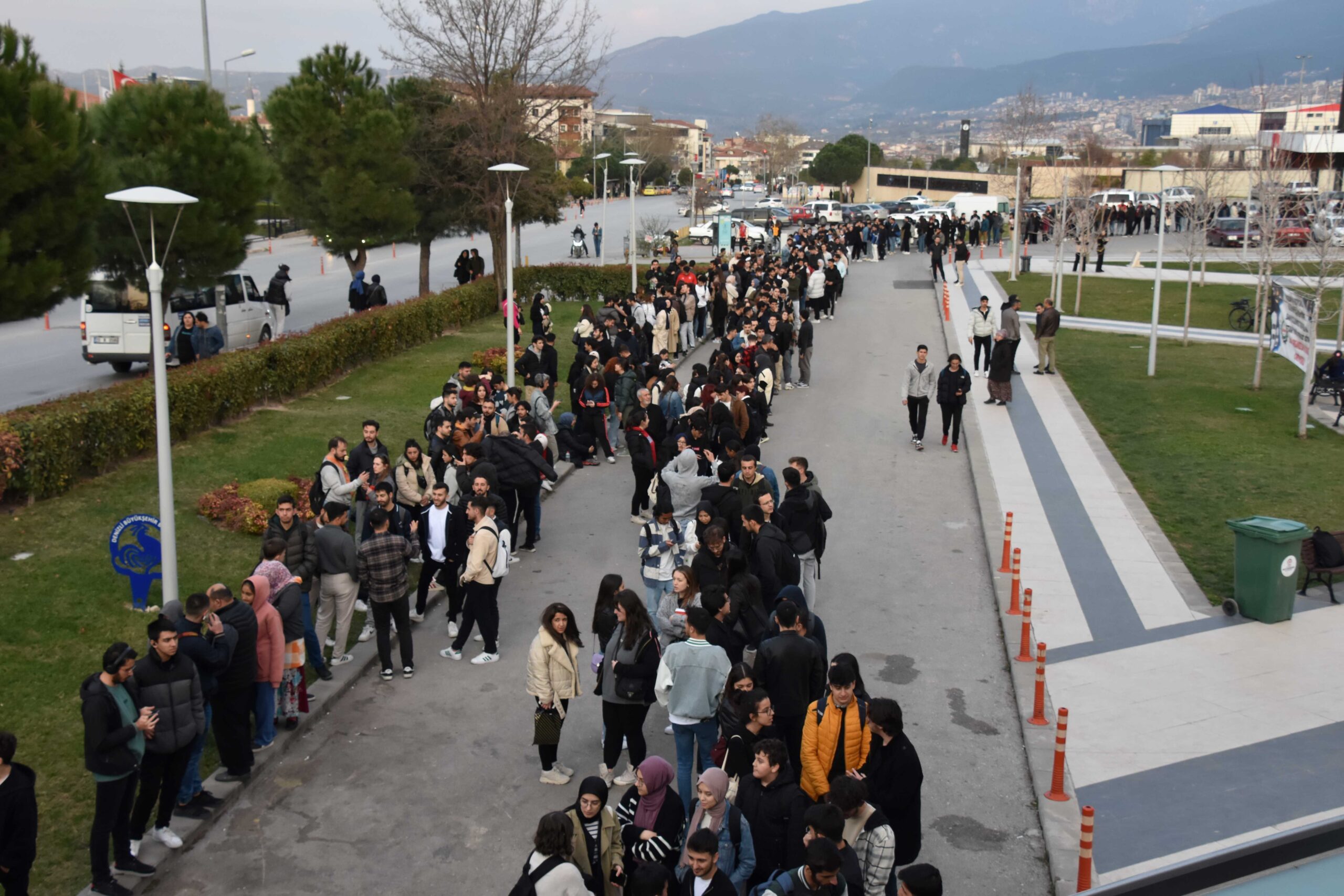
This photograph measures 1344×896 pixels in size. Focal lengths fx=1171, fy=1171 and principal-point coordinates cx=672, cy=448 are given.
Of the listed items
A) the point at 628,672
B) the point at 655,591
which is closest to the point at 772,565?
the point at 655,591

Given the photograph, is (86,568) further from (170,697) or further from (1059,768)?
(1059,768)

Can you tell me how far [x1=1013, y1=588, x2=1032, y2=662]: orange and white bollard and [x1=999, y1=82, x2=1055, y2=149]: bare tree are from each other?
123 ft

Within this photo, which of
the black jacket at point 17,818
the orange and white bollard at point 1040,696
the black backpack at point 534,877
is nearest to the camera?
the black backpack at point 534,877

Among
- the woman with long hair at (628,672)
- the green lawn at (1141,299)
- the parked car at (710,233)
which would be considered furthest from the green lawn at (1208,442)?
the parked car at (710,233)

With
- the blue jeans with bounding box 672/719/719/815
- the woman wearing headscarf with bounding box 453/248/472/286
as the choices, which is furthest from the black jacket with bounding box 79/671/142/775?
the woman wearing headscarf with bounding box 453/248/472/286

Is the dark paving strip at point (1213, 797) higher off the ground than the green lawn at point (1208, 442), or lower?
lower

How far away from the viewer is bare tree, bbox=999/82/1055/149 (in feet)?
154

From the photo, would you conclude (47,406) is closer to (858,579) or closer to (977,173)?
(858,579)

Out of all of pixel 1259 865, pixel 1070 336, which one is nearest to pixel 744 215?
pixel 1070 336

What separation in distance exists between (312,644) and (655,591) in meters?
2.96

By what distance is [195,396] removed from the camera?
53.3ft

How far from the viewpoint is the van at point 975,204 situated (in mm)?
66062

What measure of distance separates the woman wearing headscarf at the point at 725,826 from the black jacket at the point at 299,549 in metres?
4.68

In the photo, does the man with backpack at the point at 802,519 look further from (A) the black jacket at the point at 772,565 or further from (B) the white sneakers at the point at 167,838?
(B) the white sneakers at the point at 167,838
